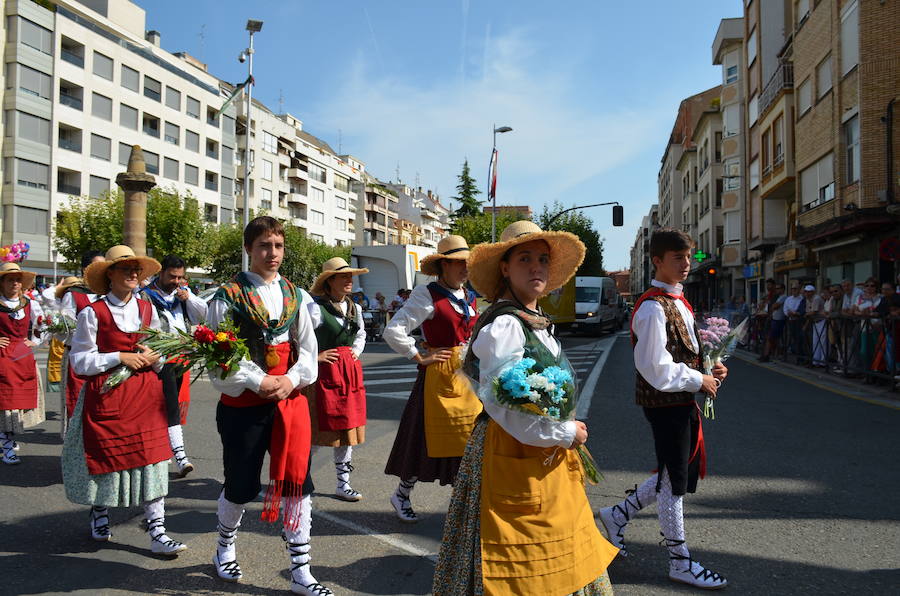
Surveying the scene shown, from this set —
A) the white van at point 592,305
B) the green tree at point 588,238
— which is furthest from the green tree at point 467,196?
the white van at point 592,305

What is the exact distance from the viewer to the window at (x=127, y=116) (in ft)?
156

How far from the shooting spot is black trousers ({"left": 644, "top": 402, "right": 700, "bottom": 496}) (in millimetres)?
3533

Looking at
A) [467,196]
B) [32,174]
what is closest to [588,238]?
[467,196]

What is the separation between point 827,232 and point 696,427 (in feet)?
63.9

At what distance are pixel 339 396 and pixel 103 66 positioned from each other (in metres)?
49.7

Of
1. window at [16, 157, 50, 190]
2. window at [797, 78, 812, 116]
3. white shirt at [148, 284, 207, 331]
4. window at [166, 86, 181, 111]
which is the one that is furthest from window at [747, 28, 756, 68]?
window at [166, 86, 181, 111]

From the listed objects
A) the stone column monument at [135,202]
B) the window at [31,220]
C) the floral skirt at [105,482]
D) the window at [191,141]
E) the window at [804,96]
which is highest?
the window at [191,141]

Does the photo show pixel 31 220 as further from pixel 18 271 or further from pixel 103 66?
pixel 18 271

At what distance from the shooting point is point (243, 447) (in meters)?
3.44

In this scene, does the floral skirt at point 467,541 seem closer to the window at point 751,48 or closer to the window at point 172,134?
the window at point 751,48

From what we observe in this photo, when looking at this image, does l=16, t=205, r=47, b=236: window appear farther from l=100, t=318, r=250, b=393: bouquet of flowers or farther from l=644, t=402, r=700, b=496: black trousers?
l=644, t=402, r=700, b=496: black trousers

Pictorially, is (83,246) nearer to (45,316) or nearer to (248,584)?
(45,316)

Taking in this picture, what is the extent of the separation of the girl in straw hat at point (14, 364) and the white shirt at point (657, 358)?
5908 mm

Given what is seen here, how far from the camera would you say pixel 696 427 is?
11.9ft
